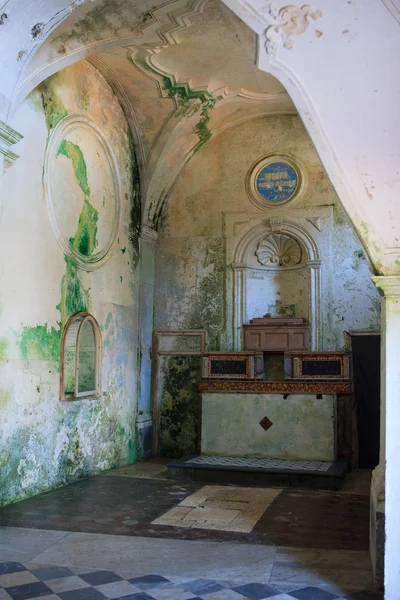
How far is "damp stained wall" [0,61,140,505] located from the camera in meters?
6.55

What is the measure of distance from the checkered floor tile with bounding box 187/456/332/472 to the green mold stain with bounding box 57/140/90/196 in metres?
4.04

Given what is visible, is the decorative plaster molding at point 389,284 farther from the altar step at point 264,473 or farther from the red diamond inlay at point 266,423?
the red diamond inlay at point 266,423

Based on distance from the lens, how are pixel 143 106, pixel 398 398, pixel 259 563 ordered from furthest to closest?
pixel 143 106
pixel 259 563
pixel 398 398

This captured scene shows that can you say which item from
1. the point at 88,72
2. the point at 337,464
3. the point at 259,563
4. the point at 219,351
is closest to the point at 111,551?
the point at 259,563

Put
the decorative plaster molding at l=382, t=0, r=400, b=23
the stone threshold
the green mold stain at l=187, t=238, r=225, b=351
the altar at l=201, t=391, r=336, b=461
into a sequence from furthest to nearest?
the green mold stain at l=187, t=238, r=225, b=351 → the stone threshold → the altar at l=201, t=391, r=336, b=461 → the decorative plaster molding at l=382, t=0, r=400, b=23

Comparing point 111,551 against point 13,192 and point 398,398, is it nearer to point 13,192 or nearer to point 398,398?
point 398,398

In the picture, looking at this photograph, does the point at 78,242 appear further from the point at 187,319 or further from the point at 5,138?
the point at 187,319

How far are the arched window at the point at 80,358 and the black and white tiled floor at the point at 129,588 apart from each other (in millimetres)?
3316

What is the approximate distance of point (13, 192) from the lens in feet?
21.6

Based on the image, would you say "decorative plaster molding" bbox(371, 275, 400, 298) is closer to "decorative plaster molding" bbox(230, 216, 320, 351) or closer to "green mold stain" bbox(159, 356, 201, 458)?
"decorative plaster molding" bbox(230, 216, 320, 351)

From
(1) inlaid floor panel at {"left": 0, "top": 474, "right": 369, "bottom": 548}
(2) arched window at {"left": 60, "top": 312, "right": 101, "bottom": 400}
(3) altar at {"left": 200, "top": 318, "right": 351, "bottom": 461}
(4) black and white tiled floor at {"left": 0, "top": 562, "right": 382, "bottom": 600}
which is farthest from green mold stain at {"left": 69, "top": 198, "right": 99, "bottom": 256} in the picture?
(4) black and white tiled floor at {"left": 0, "top": 562, "right": 382, "bottom": 600}

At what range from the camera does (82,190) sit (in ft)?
26.9

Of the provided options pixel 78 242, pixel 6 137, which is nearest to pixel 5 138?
pixel 6 137

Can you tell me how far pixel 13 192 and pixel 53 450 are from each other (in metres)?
3.00
